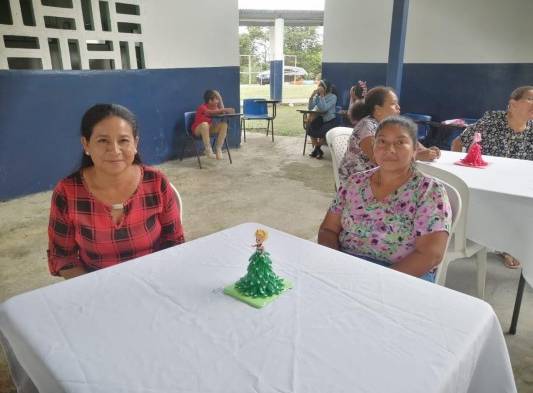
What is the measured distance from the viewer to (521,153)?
2965mm

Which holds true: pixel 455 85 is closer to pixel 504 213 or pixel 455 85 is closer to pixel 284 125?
pixel 504 213

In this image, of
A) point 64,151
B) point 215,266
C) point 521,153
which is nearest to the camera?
point 215,266

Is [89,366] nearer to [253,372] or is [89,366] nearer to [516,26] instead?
[253,372]

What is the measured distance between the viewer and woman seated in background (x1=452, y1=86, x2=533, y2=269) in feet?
9.36

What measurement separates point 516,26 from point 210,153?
448 cm

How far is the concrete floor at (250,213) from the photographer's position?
2420 mm

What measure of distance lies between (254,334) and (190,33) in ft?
19.5

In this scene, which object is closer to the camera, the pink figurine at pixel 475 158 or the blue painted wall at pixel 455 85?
the pink figurine at pixel 475 158

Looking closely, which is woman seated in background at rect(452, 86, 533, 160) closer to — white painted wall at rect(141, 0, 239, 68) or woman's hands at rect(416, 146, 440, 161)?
woman's hands at rect(416, 146, 440, 161)

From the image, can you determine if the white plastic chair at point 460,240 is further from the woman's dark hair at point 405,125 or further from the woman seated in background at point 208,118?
the woman seated in background at point 208,118

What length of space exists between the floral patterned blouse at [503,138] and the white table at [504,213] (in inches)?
24.9

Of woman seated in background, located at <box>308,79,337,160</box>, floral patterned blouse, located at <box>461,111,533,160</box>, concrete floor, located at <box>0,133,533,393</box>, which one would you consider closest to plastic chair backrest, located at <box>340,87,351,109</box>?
woman seated in background, located at <box>308,79,337,160</box>

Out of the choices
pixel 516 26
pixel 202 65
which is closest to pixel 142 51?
pixel 202 65

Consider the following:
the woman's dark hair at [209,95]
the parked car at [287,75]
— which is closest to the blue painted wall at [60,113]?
the woman's dark hair at [209,95]
